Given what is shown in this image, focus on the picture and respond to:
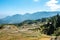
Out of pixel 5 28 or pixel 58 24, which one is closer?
pixel 5 28

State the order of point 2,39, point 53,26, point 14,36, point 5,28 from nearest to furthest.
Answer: point 2,39
point 14,36
point 5,28
point 53,26

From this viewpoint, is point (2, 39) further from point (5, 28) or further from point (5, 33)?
point (5, 28)

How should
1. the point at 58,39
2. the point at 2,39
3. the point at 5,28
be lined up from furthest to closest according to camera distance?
the point at 5,28 → the point at 2,39 → the point at 58,39

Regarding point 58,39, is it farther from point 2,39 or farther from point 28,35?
point 2,39

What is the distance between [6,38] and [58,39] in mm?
20353

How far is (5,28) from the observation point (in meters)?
77.9

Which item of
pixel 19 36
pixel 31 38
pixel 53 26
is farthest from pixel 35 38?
pixel 53 26

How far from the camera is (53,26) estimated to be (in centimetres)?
16300

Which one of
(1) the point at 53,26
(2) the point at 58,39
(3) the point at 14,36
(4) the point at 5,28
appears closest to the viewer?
(2) the point at 58,39

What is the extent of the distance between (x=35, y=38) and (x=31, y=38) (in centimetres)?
162

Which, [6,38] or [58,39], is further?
[6,38]

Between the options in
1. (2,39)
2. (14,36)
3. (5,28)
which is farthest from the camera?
(5,28)

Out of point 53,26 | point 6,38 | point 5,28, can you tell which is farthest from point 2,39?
point 53,26

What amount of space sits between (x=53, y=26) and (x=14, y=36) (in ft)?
338
